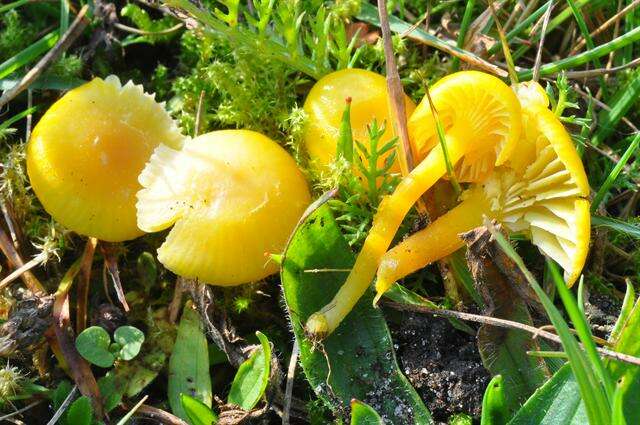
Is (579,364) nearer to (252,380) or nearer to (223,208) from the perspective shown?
(252,380)

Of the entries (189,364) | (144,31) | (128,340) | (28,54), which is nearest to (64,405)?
(128,340)

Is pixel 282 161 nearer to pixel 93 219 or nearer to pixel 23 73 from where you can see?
pixel 93 219

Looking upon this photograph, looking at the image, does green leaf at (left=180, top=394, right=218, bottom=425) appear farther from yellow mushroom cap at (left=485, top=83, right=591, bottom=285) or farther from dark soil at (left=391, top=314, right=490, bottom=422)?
yellow mushroom cap at (left=485, top=83, right=591, bottom=285)

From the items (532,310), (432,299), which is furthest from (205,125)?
(532,310)

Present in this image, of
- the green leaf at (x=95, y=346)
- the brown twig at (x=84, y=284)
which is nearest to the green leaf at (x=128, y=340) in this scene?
the green leaf at (x=95, y=346)

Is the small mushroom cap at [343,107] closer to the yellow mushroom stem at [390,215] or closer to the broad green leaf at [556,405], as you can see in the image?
the yellow mushroom stem at [390,215]

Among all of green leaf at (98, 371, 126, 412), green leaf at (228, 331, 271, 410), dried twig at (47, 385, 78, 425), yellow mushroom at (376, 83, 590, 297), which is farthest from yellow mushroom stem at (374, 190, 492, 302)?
dried twig at (47, 385, 78, 425)
